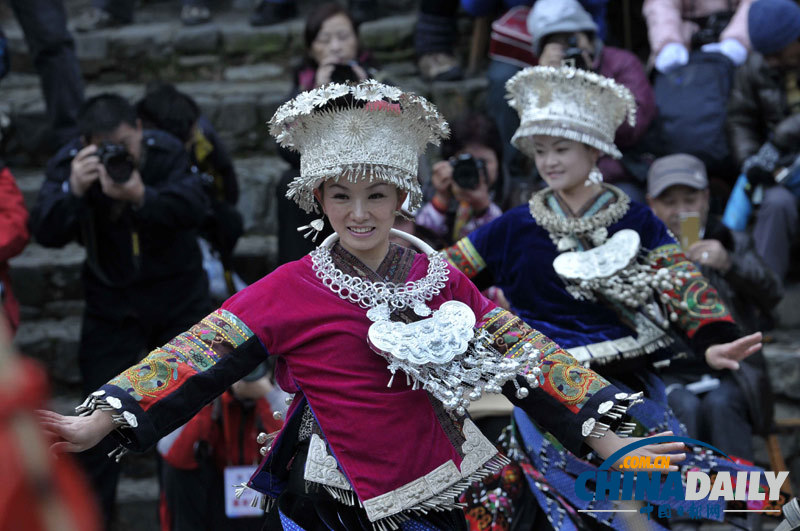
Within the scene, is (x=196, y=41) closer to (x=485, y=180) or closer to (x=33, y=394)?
(x=485, y=180)

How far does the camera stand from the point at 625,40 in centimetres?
727

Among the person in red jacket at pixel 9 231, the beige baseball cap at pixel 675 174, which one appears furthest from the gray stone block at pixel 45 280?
the beige baseball cap at pixel 675 174

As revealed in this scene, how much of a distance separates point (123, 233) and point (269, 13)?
10.3 feet

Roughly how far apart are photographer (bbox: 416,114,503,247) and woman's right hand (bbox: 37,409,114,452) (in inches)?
99.3

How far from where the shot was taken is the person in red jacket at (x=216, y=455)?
14.9 feet

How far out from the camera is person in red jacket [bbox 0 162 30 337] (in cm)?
502

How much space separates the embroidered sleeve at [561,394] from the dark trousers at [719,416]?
6.30 ft

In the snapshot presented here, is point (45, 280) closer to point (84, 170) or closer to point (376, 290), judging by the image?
point (84, 170)

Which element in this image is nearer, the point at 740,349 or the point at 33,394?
the point at 33,394

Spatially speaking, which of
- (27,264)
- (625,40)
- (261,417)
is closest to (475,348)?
(261,417)

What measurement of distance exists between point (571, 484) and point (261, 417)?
55.8 inches

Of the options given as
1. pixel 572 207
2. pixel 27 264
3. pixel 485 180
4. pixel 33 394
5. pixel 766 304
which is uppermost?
pixel 33 394

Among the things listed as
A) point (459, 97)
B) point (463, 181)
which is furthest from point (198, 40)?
point (463, 181)

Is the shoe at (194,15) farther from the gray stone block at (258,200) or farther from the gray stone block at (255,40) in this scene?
the gray stone block at (258,200)
